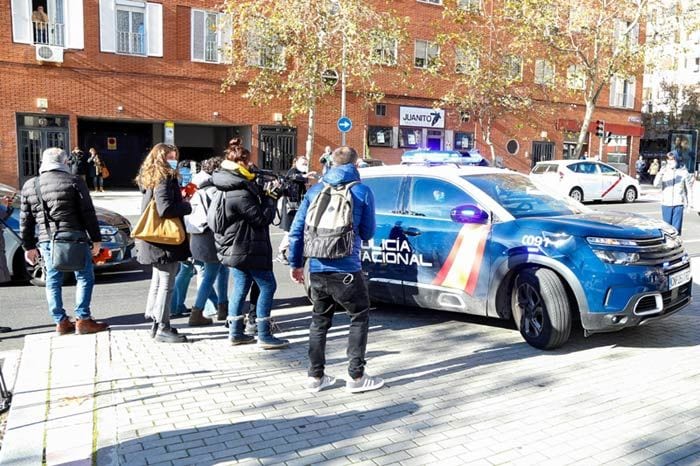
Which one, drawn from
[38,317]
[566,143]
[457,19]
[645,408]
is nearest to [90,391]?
[38,317]

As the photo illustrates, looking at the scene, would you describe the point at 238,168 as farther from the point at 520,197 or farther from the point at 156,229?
the point at 520,197

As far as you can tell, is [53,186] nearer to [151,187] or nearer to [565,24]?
[151,187]

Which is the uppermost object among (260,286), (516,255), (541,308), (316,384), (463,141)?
(463,141)

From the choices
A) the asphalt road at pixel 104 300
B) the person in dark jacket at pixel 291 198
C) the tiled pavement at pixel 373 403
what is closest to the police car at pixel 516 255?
the tiled pavement at pixel 373 403

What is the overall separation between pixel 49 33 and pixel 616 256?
2196cm

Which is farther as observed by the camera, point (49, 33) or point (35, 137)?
point (35, 137)

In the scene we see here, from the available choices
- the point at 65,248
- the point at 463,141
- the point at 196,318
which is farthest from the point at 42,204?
the point at 463,141

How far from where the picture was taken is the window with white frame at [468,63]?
2650 cm

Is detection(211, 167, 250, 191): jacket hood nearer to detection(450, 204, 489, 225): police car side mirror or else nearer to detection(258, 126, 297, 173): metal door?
detection(450, 204, 489, 225): police car side mirror

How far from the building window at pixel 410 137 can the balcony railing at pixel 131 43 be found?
39.1 ft

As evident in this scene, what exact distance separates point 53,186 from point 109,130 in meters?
22.7

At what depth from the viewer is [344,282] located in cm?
462

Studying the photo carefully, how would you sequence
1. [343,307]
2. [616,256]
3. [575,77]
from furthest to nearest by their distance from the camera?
[575,77] → [616,256] → [343,307]

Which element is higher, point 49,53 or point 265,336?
point 49,53
